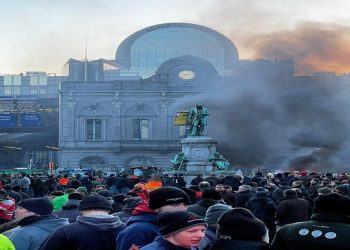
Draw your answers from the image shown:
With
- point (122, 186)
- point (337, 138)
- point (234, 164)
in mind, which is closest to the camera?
point (122, 186)

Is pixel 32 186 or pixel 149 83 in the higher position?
pixel 149 83

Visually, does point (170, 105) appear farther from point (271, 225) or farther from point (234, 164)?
point (271, 225)

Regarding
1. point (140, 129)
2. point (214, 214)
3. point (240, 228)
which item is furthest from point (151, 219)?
point (140, 129)

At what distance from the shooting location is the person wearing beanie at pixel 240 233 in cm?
531

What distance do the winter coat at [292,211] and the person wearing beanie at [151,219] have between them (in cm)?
579

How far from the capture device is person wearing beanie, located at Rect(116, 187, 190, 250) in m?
6.64

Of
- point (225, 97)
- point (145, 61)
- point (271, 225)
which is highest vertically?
point (145, 61)

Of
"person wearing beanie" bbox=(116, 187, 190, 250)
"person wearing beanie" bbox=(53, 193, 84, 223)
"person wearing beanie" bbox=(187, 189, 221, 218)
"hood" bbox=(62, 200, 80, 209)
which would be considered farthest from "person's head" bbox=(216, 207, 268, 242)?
"hood" bbox=(62, 200, 80, 209)

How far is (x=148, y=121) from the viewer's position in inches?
2837

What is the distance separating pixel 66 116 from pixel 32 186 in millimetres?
44272

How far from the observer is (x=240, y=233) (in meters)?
5.36

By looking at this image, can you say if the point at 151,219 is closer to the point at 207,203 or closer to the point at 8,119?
the point at 207,203

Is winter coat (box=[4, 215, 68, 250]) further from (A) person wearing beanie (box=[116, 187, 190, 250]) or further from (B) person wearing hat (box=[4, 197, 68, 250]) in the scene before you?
(A) person wearing beanie (box=[116, 187, 190, 250])

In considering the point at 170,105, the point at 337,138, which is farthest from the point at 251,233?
the point at 170,105
